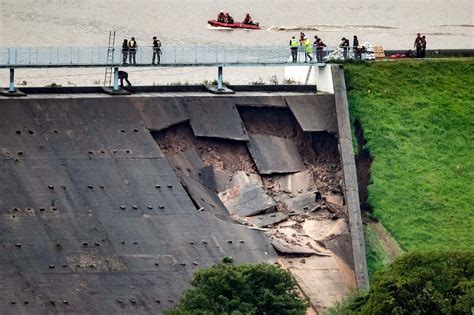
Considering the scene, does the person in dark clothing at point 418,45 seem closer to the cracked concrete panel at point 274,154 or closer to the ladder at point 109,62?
the cracked concrete panel at point 274,154

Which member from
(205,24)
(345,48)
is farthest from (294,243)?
(205,24)

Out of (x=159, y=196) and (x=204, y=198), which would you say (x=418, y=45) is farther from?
(x=159, y=196)

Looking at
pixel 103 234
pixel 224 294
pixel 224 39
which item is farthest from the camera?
pixel 224 39

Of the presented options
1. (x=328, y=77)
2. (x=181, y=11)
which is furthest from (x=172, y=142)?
(x=181, y=11)

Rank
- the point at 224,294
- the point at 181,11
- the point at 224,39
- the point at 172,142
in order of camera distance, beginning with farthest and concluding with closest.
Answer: the point at 181,11 < the point at 224,39 < the point at 172,142 < the point at 224,294

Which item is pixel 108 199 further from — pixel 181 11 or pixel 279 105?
pixel 181 11

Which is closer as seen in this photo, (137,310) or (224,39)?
(137,310)
